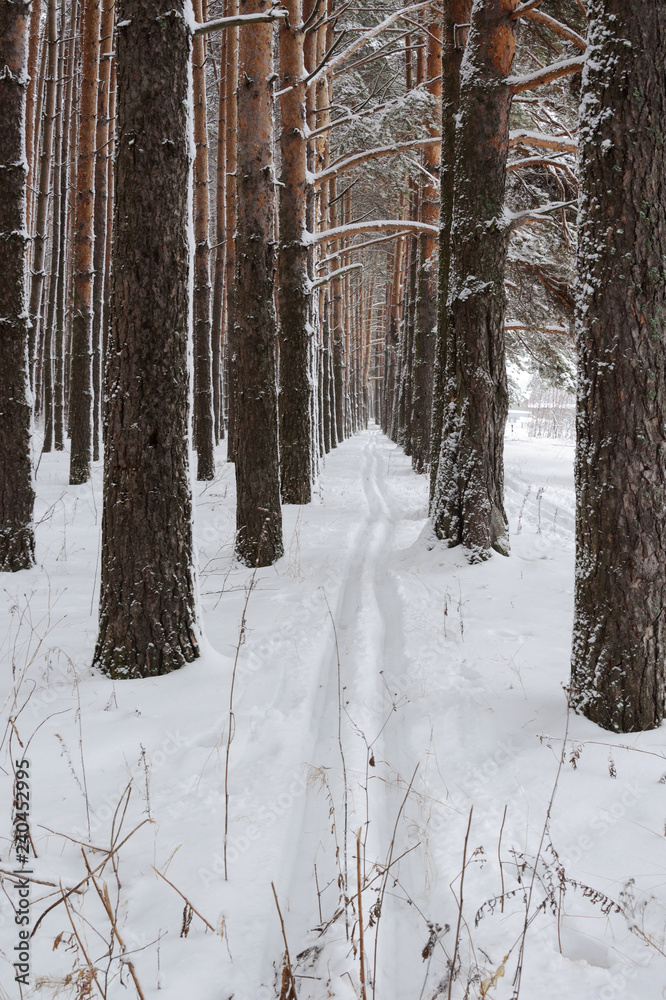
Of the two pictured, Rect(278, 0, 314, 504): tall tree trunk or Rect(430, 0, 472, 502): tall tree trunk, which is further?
Rect(278, 0, 314, 504): tall tree trunk

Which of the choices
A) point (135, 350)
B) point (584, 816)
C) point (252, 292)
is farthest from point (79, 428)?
point (584, 816)

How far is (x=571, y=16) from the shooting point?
22.8 ft

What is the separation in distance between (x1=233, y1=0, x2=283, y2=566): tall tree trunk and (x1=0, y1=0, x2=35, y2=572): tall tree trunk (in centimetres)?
210

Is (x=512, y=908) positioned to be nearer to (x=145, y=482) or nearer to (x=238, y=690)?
(x=238, y=690)

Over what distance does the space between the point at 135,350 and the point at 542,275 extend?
7.11 metres

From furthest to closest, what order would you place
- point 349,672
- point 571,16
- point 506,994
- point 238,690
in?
1. point 571,16
2. point 349,672
3. point 238,690
4. point 506,994

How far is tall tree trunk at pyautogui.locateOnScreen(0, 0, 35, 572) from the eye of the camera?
5.82m

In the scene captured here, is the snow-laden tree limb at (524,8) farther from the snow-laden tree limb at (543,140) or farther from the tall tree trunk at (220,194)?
the tall tree trunk at (220,194)

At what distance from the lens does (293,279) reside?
9.42 m

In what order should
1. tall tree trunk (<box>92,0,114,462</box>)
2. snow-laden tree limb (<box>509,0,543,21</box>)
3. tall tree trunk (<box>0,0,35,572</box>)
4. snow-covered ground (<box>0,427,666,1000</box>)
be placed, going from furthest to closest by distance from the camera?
tall tree trunk (<box>92,0,114,462</box>), tall tree trunk (<box>0,0,35,572</box>), snow-laden tree limb (<box>509,0,543,21</box>), snow-covered ground (<box>0,427,666,1000</box>)

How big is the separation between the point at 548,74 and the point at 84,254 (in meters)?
8.22
